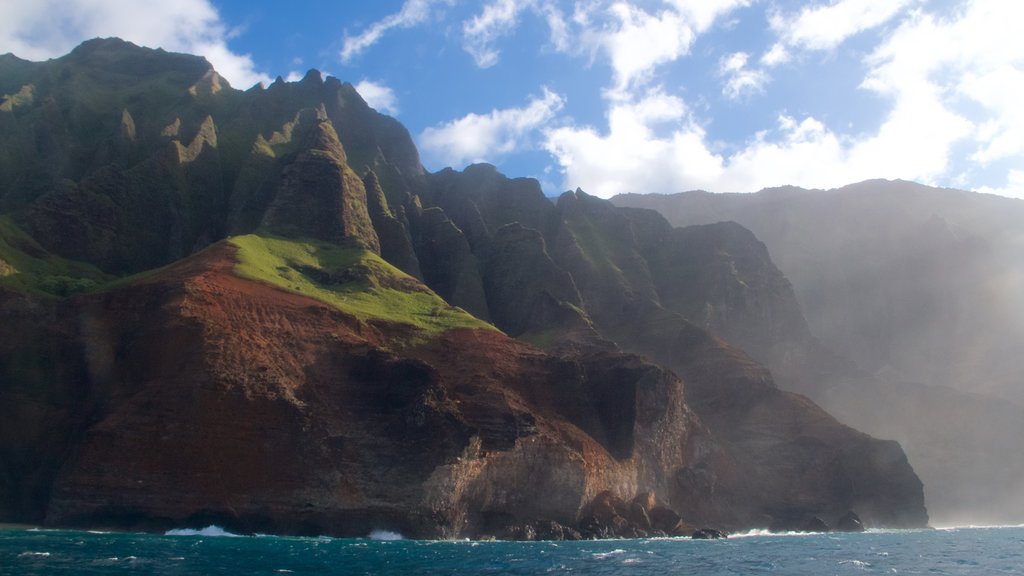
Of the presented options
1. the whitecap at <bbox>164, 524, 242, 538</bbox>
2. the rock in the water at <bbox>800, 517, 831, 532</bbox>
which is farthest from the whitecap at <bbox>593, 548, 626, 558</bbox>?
the rock in the water at <bbox>800, 517, 831, 532</bbox>

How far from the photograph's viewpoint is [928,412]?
15188 centimetres

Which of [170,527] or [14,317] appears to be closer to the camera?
[170,527]

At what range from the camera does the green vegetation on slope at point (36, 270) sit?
81.3 meters

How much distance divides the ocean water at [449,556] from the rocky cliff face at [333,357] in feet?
21.7

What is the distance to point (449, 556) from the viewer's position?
54312 mm

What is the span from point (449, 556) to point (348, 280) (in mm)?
51456

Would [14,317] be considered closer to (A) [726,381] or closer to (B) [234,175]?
(B) [234,175]

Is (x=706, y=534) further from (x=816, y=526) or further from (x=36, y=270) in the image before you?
(x=36, y=270)

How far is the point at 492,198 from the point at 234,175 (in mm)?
60221

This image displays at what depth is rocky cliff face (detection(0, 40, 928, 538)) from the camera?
2736 inches

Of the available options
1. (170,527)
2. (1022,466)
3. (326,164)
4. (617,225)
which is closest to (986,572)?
(170,527)

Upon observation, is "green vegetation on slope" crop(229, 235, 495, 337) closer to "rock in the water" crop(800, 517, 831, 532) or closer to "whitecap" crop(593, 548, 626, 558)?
"whitecap" crop(593, 548, 626, 558)

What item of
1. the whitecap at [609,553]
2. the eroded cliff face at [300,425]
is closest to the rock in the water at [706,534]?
the eroded cliff face at [300,425]

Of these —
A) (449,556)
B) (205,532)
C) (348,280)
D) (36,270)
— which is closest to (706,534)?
(449,556)
